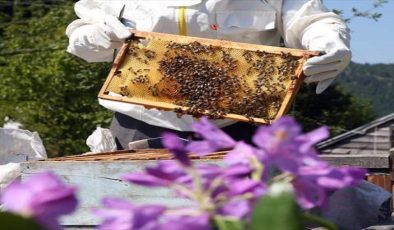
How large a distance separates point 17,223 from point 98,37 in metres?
2.27

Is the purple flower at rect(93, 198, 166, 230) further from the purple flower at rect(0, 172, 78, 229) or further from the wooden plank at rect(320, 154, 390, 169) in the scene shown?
the wooden plank at rect(320, 154, 390, 169)

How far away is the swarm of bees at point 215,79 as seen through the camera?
2684mm

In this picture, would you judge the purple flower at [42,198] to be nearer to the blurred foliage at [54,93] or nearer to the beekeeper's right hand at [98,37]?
the beekeeper's right hand at [98,37]

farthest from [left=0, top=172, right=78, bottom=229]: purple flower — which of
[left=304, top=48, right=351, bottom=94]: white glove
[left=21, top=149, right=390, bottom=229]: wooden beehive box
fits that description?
[left=304, top=48, right=351, bottom=94]: white glove

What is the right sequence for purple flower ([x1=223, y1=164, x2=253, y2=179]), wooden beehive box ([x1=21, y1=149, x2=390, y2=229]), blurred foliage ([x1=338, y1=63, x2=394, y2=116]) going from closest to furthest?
purple flower ([x1=223, y1=164, x2=253, y2=179])
wooden beehive box ([x1=21, y1=149, x2=390, y2=229])
blurred foliage ([x1=338, y1=63, x2=394, y2=116])

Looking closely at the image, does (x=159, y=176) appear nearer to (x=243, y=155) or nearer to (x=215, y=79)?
(x=243, y=155)

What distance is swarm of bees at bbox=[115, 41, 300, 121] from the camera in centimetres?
268

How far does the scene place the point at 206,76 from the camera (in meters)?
2.82

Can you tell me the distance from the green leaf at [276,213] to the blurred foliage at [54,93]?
6739mm

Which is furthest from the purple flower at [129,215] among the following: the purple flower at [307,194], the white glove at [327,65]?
the white glove at [327,65]

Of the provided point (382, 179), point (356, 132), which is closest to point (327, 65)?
point (382, 179)

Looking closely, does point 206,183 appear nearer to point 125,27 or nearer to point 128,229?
point 128,229

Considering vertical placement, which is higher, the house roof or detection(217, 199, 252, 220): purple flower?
detection(217, 199, 252, 220): purple flower

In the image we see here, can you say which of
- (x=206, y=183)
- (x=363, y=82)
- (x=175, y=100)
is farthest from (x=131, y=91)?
(x=363, y=82)
